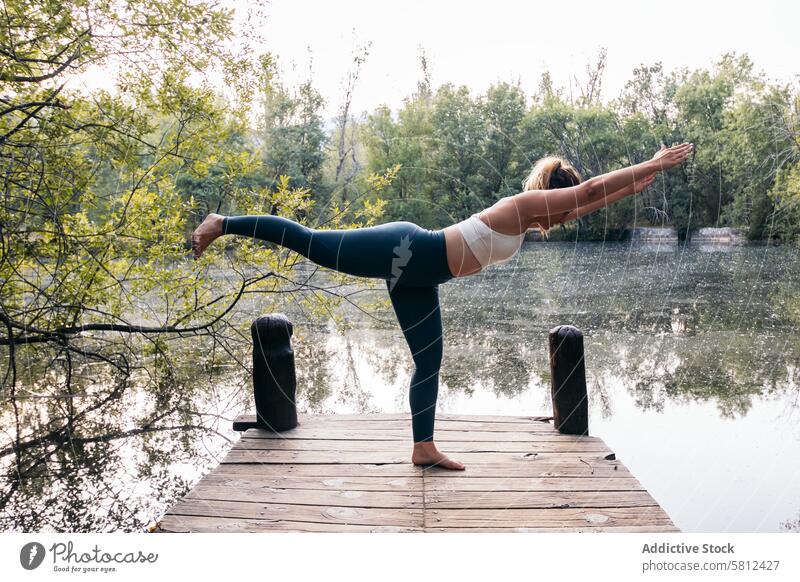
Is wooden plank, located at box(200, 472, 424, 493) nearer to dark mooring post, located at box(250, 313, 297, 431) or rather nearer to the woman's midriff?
dark mooring post, located at box(250, 313, 297, 431)

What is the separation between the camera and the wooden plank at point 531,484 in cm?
192

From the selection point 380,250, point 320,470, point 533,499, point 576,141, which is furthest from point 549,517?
point 576,141

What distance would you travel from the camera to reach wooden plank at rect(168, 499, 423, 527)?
1.72 m

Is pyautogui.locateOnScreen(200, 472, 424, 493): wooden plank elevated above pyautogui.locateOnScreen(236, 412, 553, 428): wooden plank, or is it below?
below

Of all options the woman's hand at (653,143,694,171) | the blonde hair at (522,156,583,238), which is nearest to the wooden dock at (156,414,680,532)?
the blonde hair at (522,156,583,238)

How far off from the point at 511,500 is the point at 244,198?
2269 millimetres

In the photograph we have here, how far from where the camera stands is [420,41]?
3297 mm

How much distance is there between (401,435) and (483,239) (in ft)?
3.26

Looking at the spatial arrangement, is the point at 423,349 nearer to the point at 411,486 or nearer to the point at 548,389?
the point at 411,486

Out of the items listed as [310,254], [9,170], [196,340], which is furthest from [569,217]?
[196,340]

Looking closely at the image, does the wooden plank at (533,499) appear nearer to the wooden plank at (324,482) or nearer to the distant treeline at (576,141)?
the wooden plank at (324,482)

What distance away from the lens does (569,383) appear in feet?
8.13

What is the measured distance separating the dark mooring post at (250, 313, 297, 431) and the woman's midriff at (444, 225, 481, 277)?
0.95m

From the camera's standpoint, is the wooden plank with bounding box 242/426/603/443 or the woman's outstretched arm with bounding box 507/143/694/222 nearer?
the woman's outstretched arm with bounding box 507/143/694/222
